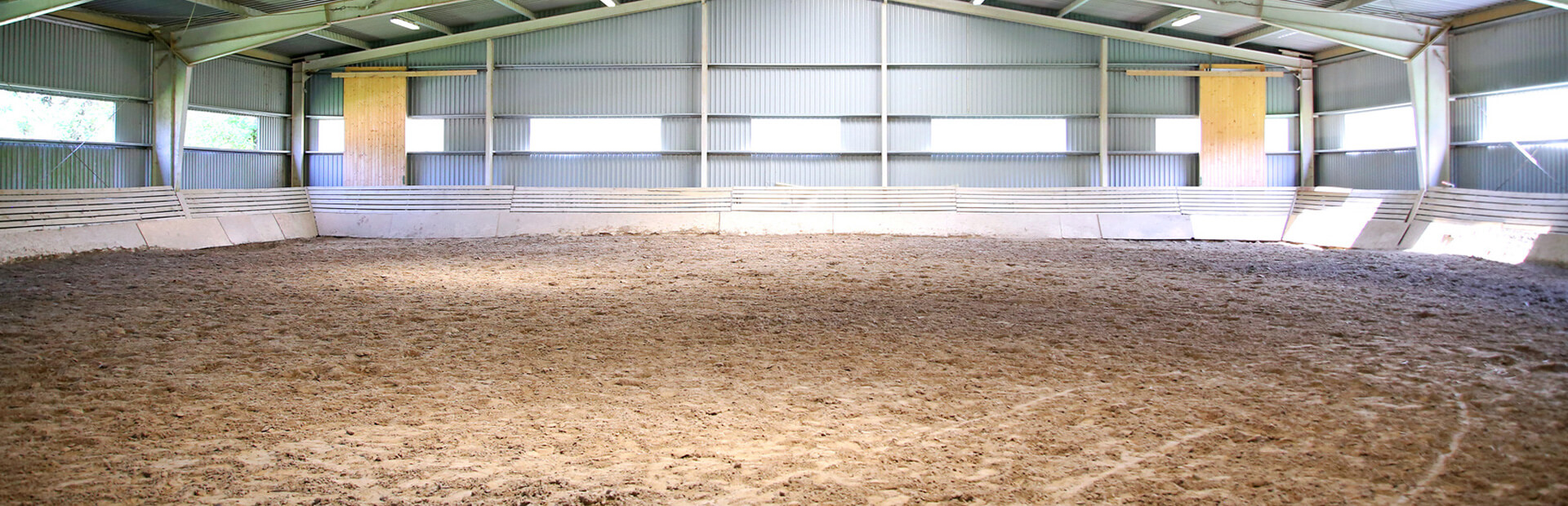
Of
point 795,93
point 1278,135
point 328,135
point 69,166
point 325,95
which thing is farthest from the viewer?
point 328,135

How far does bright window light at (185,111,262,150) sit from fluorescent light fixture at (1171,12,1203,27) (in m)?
21.0

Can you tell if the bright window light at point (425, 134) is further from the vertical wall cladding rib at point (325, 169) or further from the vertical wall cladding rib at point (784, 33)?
the vertical wall cladding rib at point (784, 33)

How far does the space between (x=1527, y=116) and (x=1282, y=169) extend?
5.39 meters

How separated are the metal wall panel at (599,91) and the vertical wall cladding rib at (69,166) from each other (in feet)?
23.9

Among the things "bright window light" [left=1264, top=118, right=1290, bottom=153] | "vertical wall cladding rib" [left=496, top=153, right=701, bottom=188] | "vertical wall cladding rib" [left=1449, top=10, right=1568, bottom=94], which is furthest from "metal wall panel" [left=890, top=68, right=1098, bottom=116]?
"vertical wall cladding rib" [left=1449, top=10, right=1568, bottom=94]

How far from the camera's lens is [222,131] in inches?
821

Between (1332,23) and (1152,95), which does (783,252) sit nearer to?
(1332,23)

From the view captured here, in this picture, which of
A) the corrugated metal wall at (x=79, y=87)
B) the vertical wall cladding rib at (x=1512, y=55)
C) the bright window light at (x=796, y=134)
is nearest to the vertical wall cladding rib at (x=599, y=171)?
the bright window light at (x=796, y=134)

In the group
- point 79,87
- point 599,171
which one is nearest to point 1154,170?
point 599,171

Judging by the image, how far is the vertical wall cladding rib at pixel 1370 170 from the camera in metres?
19.1

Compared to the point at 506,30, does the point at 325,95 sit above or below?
below

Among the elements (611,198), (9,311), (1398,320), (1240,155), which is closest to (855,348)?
(1398,320)

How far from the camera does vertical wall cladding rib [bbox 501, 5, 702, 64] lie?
21.6m

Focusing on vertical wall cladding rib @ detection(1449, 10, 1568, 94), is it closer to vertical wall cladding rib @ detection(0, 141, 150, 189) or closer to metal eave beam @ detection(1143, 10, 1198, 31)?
metal eave beam @ detection(1143, 10, 1198, 31)
